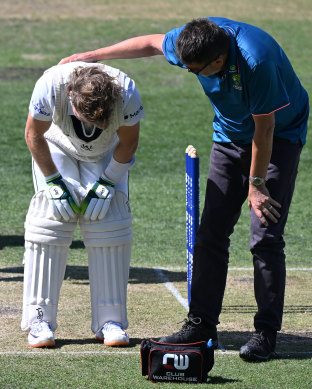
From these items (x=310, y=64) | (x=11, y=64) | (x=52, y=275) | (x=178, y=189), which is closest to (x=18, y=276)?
(x=52, y=275)

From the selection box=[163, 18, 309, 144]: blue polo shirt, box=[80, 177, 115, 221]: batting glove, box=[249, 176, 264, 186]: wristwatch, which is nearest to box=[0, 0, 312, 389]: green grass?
box=[80, 177, 115, 221]: batting glove

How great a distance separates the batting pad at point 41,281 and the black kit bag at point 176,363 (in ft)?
3.08

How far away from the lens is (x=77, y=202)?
17.5 feet

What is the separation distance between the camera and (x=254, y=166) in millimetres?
4809

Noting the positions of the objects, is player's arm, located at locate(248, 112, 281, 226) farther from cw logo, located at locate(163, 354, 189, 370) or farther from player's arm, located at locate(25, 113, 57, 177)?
player's arm, located at locate(25, 113, 57, 177)

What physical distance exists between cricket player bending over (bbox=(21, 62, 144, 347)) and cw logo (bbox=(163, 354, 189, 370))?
26.9 inches

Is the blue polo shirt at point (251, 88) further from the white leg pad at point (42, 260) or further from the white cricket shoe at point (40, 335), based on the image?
the white cricket shoe at point (40, 335)

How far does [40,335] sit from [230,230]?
4.14 ft

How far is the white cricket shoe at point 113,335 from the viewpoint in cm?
522

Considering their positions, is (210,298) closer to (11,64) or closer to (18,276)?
(18,276)

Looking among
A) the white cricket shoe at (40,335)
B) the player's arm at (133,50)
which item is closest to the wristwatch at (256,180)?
the player's arm at (133,50)

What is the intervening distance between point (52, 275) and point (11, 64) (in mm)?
14041

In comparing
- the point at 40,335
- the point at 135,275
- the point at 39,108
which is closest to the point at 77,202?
the point at 39,108

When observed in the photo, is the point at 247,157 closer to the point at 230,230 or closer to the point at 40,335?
the point at 230,230
